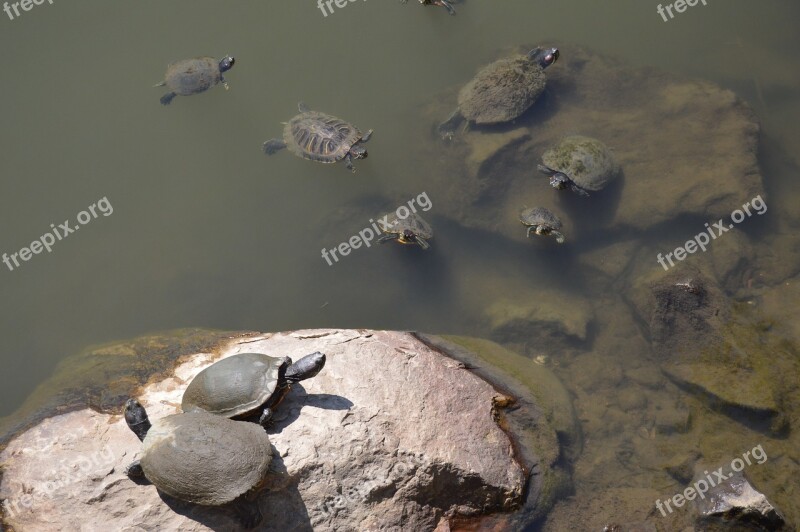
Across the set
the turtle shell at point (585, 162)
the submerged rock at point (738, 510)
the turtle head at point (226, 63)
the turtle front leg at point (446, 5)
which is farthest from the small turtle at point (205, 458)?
the turtle front leg at point (446, 5)

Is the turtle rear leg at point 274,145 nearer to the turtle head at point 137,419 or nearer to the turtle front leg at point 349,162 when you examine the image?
the turtle front leg at point 349,162

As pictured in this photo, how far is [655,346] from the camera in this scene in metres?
6.05

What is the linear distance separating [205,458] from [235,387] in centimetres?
64

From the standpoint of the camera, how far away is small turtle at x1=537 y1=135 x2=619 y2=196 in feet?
22.8

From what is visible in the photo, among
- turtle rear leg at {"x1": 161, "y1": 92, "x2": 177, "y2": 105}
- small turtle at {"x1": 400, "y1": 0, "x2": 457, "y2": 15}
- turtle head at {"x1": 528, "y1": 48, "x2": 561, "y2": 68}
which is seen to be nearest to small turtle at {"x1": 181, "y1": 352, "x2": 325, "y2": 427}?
turtle head at {"x1": 528, "y1": 48, "x2": 561, "y2": 68}

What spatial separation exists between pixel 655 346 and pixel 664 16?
6541 mm

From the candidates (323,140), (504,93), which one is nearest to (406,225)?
(323,140)

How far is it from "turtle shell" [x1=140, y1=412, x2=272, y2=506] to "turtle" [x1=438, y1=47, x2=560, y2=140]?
5801 mm

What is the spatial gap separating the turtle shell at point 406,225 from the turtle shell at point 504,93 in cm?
191

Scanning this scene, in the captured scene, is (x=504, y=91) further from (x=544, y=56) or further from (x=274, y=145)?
(x=274, y=145)

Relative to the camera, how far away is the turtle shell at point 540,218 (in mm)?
6736

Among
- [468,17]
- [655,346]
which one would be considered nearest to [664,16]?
[468,17]

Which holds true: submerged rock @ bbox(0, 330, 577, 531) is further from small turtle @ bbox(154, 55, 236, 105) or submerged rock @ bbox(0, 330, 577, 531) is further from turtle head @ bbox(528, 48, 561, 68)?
small turtle @ bbox(154, 55, 236, 105)

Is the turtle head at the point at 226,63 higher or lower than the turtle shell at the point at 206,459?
higher
